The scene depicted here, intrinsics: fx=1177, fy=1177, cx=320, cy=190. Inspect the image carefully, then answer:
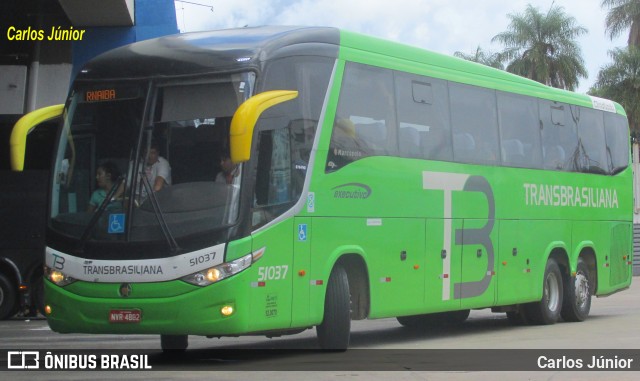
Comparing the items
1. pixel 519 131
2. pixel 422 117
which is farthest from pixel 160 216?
pixel 519 131

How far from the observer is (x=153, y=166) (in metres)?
11.8

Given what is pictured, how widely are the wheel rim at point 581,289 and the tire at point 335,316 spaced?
7.41 meters

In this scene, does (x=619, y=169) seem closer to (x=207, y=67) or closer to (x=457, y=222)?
(x=457, y=222)

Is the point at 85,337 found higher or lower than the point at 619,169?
lower

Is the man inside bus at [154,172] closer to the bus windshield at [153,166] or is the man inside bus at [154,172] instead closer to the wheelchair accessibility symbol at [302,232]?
the bus windshield at [153,166]

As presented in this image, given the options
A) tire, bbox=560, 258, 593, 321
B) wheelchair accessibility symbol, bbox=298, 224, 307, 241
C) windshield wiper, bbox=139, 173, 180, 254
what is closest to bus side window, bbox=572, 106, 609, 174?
tire, bbox=560, 258, 593, 321

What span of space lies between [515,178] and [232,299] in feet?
23.6

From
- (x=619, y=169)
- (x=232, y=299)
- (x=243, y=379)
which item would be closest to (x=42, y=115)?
(x=232, y=299)

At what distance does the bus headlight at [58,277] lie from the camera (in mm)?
12070

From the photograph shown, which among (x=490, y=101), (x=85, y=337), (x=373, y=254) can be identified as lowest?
(x=85, y=337)

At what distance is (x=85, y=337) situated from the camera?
1838 cm

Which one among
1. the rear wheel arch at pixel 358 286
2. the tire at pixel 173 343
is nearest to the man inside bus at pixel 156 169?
the tire at pixel 173 343

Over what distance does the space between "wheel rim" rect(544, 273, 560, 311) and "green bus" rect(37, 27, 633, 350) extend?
8.01 ft

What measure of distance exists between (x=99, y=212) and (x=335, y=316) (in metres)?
2.93
